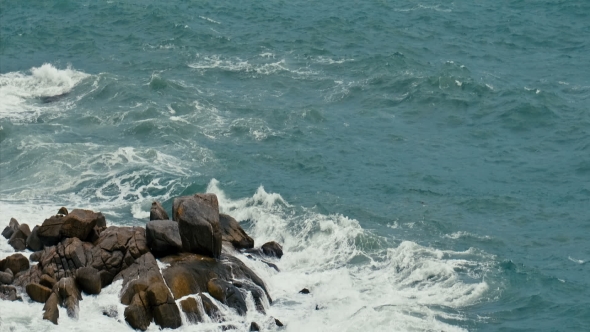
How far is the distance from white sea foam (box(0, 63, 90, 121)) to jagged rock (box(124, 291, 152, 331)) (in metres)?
29.2

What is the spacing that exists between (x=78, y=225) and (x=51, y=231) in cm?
152

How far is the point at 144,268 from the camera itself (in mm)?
40688

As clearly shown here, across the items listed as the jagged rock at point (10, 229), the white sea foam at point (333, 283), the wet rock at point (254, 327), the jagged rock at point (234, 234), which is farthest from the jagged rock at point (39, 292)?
the jagged rock at point (234, 234)

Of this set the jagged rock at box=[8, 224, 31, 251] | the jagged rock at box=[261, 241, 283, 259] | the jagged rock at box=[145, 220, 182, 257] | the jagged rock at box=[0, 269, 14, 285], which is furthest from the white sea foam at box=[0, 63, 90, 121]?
the jagged rock at box=[145, 220, 182, 257]

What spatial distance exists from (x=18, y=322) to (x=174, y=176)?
1858 centimetres

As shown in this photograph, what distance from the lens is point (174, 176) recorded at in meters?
55.8

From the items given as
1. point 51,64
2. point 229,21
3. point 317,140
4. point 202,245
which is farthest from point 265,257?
point 229,21

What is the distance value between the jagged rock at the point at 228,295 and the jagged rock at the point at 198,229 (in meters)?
2.17

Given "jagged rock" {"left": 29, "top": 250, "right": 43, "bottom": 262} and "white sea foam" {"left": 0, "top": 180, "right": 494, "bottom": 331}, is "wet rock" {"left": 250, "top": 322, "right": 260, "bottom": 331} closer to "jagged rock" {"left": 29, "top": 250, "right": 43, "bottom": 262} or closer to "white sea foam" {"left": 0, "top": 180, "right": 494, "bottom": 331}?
"white sea foam" {"left": 0, "top": 180, "right": 494, "bottom": 331}

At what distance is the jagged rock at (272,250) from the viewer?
1827 inches

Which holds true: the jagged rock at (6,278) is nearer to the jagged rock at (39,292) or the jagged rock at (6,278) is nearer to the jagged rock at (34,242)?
the jagged rock at (39,292)

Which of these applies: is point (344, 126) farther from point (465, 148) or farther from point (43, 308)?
point (43, 308)

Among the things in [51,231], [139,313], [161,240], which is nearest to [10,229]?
[51,231]

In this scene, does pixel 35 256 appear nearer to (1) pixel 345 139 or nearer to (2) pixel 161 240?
(2) pixel 161 240
